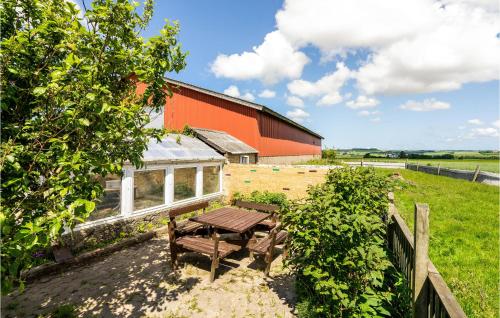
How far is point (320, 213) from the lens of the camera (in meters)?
3.64

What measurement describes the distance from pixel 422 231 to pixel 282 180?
9506 mm

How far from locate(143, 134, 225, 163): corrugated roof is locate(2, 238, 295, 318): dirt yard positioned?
3826 millimetres

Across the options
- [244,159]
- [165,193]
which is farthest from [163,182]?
[244,159]

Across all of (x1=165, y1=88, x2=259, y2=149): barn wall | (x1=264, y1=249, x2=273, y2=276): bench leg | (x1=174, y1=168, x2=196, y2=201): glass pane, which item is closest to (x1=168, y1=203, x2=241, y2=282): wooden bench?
(x1=264, y1=249, x2=273, y2=276): bench leg

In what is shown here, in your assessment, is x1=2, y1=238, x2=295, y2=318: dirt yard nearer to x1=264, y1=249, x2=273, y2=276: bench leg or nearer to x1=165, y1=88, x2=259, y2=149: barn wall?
x1=264, y1=249, x2=273, y2=276: bench leg

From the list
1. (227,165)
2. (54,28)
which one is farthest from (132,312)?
(227,165)

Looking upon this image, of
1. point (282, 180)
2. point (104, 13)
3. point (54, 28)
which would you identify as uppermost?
point (104, 13)

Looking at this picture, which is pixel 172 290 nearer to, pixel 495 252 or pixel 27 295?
pixel 27 295

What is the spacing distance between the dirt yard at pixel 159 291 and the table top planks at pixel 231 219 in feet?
3.49

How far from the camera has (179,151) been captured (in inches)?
427

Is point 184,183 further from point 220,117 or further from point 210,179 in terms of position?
point 220,117

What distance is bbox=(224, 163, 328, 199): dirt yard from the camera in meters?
11.9

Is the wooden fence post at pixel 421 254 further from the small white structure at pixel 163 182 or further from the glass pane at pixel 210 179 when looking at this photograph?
the glass pane at pixel 210 179

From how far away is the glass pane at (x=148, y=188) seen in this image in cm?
896
